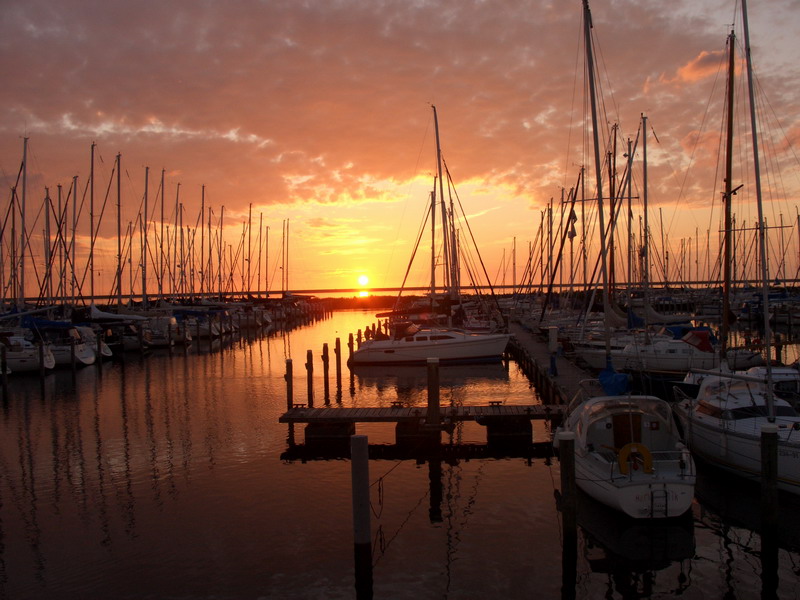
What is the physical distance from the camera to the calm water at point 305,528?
36.4ft

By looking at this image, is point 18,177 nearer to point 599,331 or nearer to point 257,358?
point 257,358

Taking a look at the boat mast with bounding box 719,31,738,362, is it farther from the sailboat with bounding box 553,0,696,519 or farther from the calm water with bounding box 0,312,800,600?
the sailboat with bounding box 553,0,696,519

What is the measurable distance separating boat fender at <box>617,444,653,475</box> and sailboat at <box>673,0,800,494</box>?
9.79ft

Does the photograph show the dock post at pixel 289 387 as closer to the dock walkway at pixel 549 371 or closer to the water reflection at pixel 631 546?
the dock walkway at pixel 549 371

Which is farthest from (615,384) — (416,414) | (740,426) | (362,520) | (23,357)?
(23,357)

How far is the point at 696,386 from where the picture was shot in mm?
20188

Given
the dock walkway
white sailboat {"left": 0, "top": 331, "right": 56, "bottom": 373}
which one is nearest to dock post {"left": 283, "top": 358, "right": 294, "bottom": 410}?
the dock walkway

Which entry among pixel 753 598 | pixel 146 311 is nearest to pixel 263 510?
pixel 753 598

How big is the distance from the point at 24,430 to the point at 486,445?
16.1 meters

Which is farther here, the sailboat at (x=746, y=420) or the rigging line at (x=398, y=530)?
the sailboat at (x=746, y=420)

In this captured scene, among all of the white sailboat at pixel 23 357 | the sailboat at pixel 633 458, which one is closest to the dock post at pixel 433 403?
the sailboat at pixel 633 458

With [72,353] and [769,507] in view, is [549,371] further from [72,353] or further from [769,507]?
[72,353]

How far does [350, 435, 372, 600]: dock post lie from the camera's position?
10672mm

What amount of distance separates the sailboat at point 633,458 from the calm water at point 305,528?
24.7 inches
